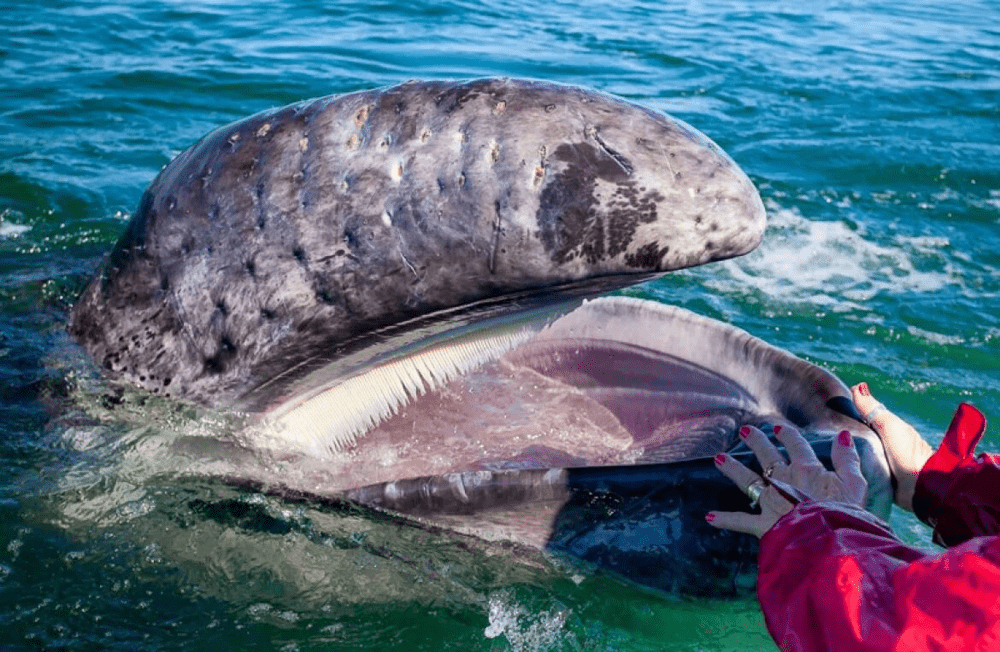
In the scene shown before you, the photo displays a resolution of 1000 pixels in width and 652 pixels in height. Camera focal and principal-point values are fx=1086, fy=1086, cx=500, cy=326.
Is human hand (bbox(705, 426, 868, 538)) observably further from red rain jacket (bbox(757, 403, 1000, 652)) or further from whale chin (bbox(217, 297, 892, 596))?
red rain jacket (bbox(757, 403, 1000, 652))

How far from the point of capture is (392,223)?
4.05 metres

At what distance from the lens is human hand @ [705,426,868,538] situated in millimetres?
3797

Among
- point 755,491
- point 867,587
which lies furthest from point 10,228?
point 867,587

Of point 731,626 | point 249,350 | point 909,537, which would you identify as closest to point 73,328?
point 249,350

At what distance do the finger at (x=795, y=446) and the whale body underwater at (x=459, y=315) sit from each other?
8cm

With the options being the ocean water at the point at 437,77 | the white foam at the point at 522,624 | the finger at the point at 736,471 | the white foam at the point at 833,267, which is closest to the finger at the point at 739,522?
the finger at the point at 736,471

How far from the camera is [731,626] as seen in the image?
4594 mm

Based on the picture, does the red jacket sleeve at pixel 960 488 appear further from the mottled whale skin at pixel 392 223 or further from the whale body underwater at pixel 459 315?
the mottled whale skin at pixel 392 223

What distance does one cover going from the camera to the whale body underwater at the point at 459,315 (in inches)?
154

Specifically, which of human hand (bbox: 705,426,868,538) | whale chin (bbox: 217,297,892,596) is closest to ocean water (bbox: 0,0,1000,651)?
whale chin (bbox: 217,297,892,596)

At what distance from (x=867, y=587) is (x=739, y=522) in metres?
0.76

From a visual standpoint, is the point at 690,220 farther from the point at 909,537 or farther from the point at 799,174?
the point at 799,174

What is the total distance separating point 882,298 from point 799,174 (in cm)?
302

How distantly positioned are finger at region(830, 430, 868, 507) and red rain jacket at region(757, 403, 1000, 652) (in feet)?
0.72
